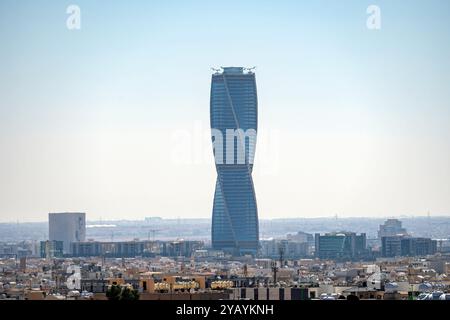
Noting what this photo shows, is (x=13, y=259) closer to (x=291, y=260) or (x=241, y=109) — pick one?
(x=291, y=260)

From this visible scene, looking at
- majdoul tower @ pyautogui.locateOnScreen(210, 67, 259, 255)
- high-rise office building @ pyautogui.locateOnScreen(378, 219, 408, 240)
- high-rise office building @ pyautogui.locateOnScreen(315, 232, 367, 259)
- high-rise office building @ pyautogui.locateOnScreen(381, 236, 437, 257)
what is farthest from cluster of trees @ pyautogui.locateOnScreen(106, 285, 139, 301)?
majdoul tower @ pyautogui.locateOnScreen(210, 67, 259, 255)

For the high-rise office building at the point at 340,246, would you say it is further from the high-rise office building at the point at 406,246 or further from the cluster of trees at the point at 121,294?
the cluster of trees at the point at 121,294

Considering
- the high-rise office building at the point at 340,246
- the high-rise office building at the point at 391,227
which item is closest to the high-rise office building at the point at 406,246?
the high-rise office building at the point at 391,227

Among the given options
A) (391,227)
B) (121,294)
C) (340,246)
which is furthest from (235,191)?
(121,294)

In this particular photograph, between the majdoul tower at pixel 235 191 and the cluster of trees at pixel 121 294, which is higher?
the majdoul tower at pixel 235 191

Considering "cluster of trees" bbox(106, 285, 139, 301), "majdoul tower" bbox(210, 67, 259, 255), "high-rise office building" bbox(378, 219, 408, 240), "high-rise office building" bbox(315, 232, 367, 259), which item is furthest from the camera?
"majdoul tower" bbox(210, 67, 259, 255)

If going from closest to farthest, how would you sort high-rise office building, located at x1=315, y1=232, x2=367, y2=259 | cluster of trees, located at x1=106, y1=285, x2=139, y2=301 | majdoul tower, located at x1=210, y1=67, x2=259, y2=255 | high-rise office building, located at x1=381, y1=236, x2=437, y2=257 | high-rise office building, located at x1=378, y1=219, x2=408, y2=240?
1. cluster of trees, located at x1=106, y1=285, x2=139, y2=301
2. high-rise office building, located at x1=378, y1=219, x2=408, y2=240
3. high-rise office building, located at x1=381, y1=236, x2=437, y2=257
4. high-rise office building, located at x1=315, y1=232, x2=367, y2=259
5. majdoul tower, located at x1=210, y1=67, x2=259, y2=255

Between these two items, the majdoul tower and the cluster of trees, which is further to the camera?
the majdoul tower

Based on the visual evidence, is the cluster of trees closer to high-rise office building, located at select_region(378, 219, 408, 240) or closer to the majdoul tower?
high-rise office building, located at select_region(378, 219, 408, 240)

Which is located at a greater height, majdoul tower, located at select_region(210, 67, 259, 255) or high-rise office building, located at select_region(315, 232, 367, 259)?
majdoul tower, located at select_region(210, 67, 259, 255)

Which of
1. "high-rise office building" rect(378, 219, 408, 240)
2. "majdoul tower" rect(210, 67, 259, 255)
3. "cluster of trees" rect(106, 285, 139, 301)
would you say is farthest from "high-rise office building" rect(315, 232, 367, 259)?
"cluster of trees" rect(106, 285, 139, 301)
